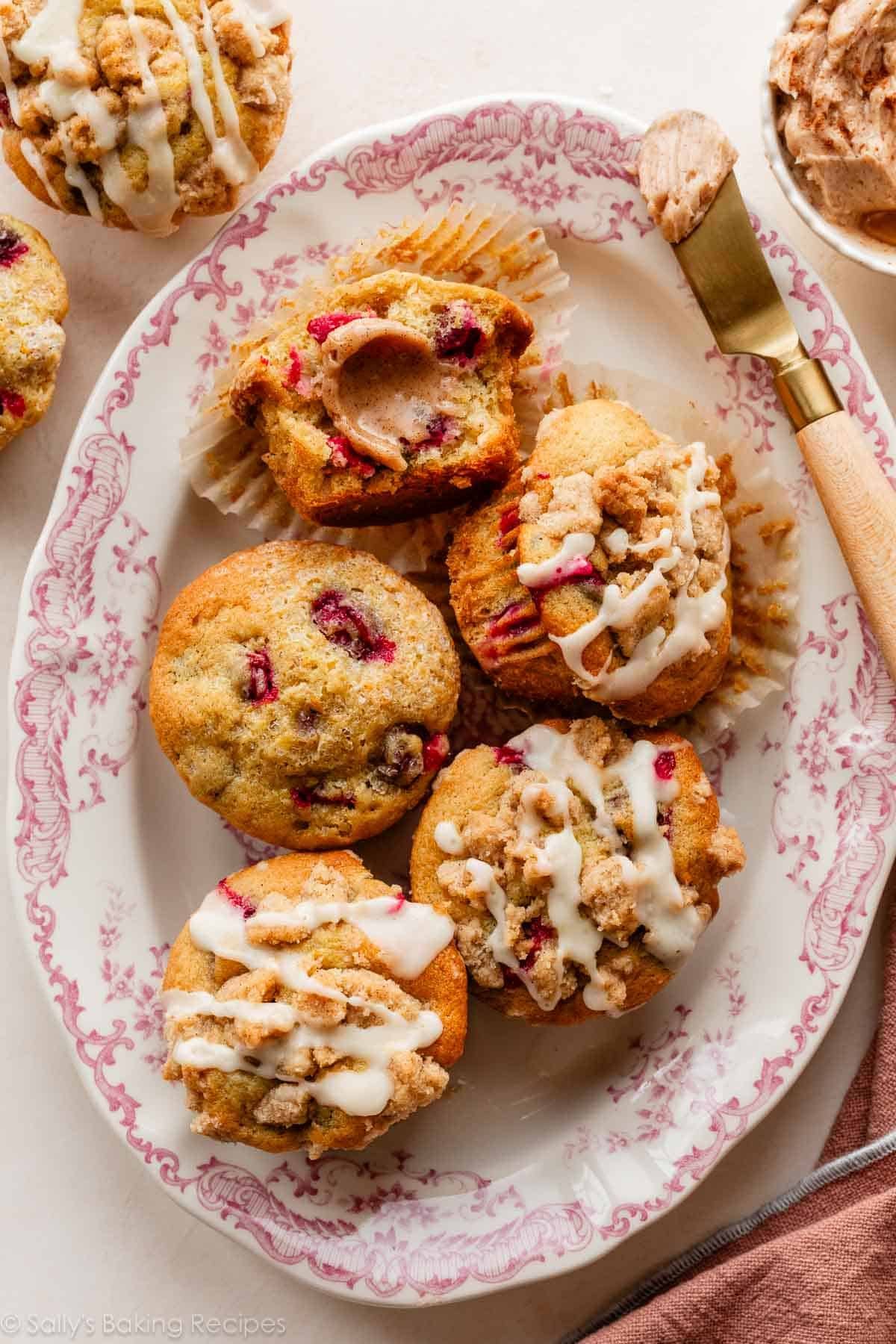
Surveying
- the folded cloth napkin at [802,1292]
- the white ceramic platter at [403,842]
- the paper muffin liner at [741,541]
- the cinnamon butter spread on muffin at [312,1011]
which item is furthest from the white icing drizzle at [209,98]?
the folded cloth napkin at [802,1292]

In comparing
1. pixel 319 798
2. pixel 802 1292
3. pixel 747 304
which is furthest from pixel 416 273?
pixel 802 1292

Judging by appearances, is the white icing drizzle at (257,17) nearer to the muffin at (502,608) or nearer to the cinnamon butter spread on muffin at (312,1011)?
the muffin at (502,608)

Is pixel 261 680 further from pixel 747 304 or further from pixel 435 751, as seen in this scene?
pixel 747 304

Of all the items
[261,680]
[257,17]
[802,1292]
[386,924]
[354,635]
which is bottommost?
[802,1292]

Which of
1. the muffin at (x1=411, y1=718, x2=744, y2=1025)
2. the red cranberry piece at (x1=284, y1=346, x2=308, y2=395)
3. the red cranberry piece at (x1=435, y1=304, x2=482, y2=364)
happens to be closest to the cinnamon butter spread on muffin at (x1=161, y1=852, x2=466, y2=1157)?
the muffin at (x1=411, y1=718, x2=744, y2=1025)

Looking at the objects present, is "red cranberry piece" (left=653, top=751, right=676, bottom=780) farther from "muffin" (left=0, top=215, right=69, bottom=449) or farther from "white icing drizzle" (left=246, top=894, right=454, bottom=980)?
"muffin" (left=0, top=215, right=69, bottom=449)

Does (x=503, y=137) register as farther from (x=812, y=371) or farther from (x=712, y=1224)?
(x=712, y=1224)
